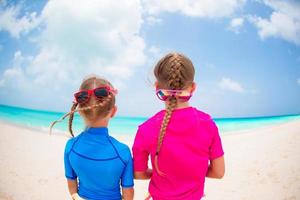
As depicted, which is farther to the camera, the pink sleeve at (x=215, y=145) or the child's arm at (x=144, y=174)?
the child's arm at (x=144, y=174)

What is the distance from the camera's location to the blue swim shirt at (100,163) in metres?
1.76

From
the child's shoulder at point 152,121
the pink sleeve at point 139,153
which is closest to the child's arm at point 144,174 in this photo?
the pink sleeve at point 139,153

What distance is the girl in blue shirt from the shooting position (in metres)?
1.76

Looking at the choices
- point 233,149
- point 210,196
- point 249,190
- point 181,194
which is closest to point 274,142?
point 233,149

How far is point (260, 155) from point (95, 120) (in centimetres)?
484

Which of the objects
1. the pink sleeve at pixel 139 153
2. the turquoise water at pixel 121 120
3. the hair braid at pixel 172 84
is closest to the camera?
the hair braid at pixel 172 84

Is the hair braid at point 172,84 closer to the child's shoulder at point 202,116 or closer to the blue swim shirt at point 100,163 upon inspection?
the child's shoulder at point 202,116

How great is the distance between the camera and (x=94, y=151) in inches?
69.7

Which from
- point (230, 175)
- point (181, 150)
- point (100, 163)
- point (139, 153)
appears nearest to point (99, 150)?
point (100, 163)

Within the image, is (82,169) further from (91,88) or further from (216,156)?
(216,156)

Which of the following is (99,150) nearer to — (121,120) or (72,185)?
(72,185)

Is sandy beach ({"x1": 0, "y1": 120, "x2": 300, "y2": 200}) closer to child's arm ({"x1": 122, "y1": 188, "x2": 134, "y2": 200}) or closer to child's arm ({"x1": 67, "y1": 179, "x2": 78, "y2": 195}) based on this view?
child's arm ({"x1": 67, "y1": 179, "x2": 78, "y2": 195})

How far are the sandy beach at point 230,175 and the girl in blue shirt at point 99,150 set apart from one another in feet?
7.97

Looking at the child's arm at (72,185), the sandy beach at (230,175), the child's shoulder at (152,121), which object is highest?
the child's shoulder at (152,121)
